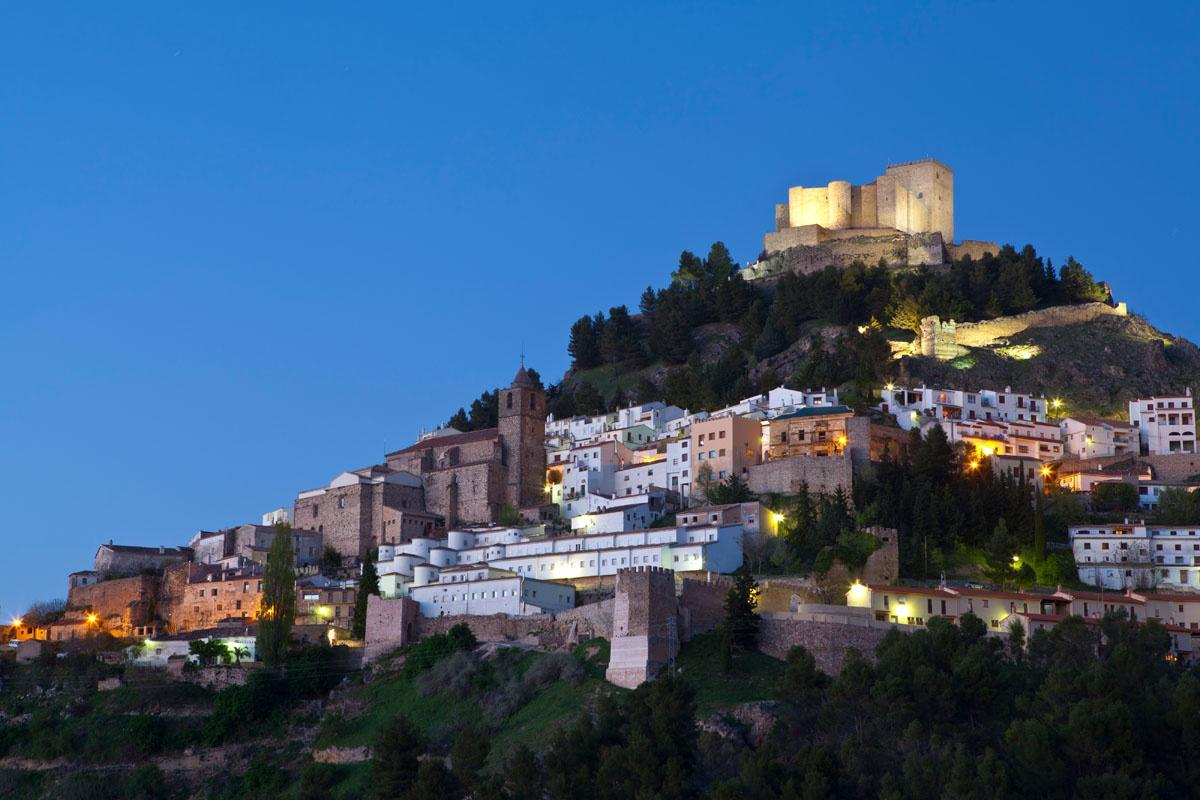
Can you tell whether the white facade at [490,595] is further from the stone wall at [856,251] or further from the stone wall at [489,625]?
the stone wall at [856,251]

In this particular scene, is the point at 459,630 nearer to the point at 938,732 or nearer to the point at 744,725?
the point at 744,725

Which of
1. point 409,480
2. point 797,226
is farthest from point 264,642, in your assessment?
point 797,226

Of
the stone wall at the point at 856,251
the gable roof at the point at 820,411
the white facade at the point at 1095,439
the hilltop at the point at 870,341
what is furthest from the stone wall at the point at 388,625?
the stone wall at the point at 856,251

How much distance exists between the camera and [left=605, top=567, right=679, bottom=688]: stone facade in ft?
158

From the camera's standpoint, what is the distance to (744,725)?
4450 centimetres

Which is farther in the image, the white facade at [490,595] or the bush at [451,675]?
the white facade at [490,595]

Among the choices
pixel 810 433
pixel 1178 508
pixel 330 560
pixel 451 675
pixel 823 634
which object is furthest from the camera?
pixel 330 560

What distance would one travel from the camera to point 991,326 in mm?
81125

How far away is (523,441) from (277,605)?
16.2 metres

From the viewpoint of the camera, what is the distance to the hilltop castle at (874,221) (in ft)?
309

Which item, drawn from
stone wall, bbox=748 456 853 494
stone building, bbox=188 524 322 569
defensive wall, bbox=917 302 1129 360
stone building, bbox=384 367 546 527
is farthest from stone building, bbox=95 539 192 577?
defensive wall, bbox=917 302 1129 360

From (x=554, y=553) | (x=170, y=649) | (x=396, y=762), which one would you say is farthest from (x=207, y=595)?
(x=396, y=762)

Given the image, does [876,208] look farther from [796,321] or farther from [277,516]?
[277,516]

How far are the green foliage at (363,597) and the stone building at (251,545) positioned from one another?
915 cm
